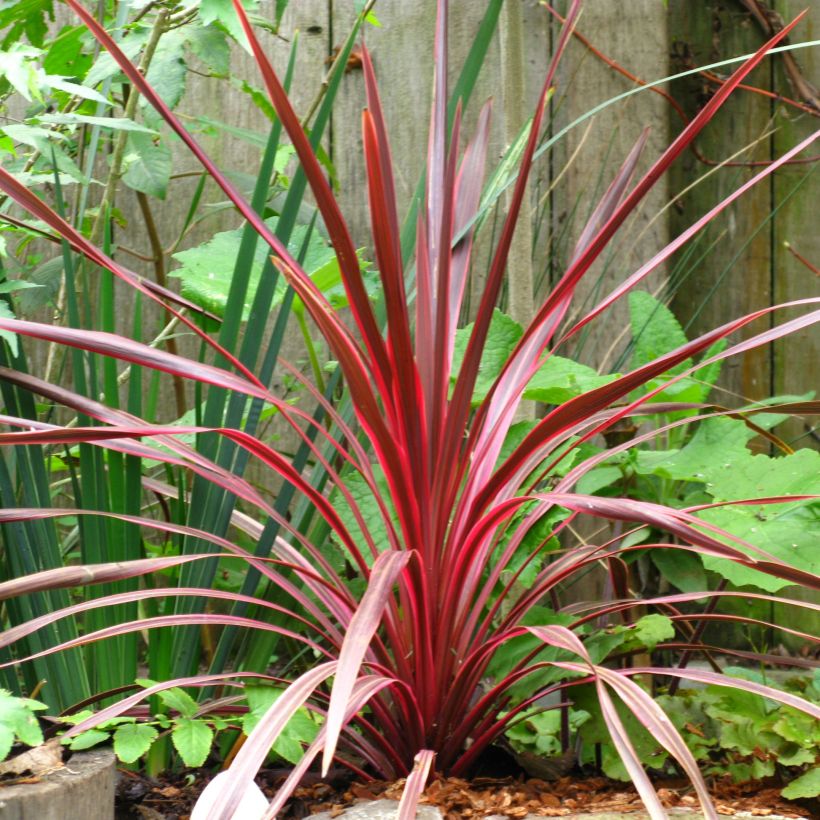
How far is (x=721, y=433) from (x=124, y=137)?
1.01 meters

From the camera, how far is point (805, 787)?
108cm

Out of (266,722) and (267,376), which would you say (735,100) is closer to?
(267,376)

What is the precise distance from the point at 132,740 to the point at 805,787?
2.47 ft

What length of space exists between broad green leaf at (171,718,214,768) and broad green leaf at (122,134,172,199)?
87 centimetres

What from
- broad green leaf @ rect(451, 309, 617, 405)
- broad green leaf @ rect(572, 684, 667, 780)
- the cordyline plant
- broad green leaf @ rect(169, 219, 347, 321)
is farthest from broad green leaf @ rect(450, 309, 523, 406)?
broad green leaf @ rect(572, 684, 667, 780)

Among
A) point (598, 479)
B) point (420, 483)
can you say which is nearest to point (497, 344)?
point (598, 479)

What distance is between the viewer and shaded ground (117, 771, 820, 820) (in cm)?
104

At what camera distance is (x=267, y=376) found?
1285mm

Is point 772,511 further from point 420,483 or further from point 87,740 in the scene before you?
point 87,740

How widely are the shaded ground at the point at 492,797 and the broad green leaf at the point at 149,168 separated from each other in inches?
35.6

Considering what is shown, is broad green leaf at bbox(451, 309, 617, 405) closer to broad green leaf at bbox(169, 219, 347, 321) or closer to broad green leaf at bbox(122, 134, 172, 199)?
broad green leaf at bbox(169, 219, 347, 321)

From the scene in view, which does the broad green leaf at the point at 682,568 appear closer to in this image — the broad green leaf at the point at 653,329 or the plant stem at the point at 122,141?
the broad green leaf at the point at 653,329

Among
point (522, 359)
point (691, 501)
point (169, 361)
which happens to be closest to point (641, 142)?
point (522, 359)

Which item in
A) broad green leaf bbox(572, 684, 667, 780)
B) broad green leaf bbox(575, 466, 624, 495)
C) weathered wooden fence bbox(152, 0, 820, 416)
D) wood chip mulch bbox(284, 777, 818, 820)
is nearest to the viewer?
wood chip mulch bbox(284, 777, 818, 820)
